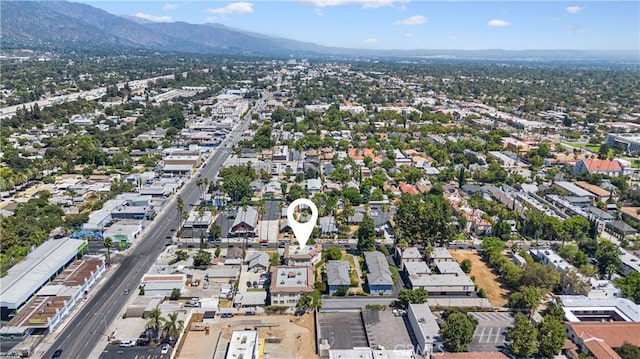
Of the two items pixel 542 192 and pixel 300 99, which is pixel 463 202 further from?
pixel 300 99

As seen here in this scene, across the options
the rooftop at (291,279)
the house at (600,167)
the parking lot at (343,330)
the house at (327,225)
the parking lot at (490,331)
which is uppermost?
the house at (600,167)

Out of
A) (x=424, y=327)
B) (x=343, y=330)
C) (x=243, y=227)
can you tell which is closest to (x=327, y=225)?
(x=243, y=227)

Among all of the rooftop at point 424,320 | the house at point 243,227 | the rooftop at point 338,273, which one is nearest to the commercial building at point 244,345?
the rooftop at point 338,273

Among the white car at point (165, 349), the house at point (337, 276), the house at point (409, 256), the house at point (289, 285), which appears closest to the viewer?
the white car at point (165, 349)

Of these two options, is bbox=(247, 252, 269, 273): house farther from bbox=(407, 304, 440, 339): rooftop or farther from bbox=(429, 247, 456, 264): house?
bbox=(429, 247, 456, 264): house

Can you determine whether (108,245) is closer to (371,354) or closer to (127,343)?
(127,343)

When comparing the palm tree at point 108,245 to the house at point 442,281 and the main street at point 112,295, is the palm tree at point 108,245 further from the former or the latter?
Answer: the house at point 442,281

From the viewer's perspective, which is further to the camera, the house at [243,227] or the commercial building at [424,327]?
the house at [243,227]
